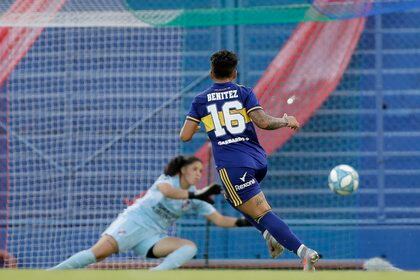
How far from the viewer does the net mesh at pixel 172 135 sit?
35.1 ft

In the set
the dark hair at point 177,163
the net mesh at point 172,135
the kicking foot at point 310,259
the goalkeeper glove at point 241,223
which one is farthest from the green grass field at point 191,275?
the net mesh at point 172,135

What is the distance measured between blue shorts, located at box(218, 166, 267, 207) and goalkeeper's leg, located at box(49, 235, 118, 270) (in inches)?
62.8

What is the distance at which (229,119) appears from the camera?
753cm

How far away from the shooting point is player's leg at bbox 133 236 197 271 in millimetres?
8797

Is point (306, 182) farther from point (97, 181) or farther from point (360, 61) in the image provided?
point (97, 181)

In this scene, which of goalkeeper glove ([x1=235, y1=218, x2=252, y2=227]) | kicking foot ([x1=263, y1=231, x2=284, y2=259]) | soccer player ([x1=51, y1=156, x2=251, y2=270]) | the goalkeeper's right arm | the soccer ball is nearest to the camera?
kicking foot ([x1=263, y1=231, x2=284, y2=259])

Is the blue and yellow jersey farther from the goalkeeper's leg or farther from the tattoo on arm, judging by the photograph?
the goalkeeper's leg

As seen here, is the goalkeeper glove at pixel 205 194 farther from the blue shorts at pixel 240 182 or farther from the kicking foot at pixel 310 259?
the kicking foot at pixel 310 259

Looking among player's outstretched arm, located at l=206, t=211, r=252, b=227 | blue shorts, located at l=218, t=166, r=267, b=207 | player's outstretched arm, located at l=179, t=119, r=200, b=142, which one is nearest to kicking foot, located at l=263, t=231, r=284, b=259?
blue shorts, located at l=218, t=166, r=267, b=207

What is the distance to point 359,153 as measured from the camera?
10.8m

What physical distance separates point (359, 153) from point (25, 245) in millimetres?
3418

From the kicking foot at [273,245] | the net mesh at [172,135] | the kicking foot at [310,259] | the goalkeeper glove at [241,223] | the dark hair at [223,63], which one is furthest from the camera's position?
the net mesh at [172,135]

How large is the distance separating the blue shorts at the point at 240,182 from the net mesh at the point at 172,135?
10.4 feet

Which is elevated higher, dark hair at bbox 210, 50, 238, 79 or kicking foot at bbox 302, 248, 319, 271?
dark hair at bbox 210, 50, 238, 79
